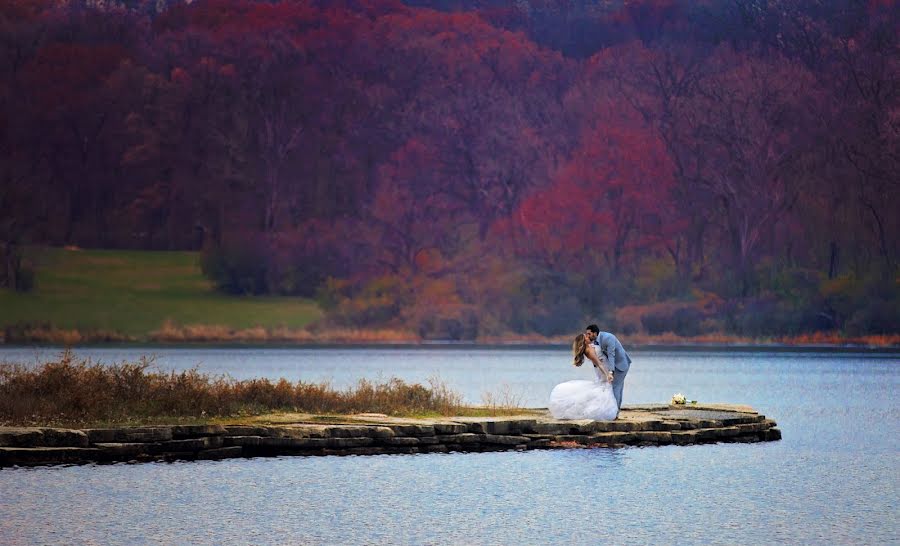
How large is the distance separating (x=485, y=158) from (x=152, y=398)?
249 ft

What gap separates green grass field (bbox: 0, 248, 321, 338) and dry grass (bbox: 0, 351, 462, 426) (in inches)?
2553

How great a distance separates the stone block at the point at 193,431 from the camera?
2938 centimetres

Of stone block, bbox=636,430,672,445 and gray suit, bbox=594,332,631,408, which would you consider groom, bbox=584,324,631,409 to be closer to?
gray suit, bbox=594,332,631,408

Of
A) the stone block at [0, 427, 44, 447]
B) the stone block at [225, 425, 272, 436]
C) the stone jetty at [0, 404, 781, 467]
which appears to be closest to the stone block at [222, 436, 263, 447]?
the stone jetty at [0, 404, 781, 467]

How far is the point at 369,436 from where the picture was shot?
101 feet

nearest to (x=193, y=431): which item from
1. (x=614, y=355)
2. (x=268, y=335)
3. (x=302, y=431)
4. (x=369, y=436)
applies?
(x=302, y=431)

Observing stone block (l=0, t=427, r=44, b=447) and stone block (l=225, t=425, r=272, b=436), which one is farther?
stone block (l=225, t=425, r=272, b=436)

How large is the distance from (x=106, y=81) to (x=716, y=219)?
150 feet

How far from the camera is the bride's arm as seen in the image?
33.0m

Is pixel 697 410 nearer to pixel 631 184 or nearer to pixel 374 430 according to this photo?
pixel 374 430

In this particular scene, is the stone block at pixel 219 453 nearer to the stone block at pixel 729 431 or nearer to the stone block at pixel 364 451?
the stone block at pixel 364 451

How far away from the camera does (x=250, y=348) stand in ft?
327

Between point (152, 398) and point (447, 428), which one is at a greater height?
point (152, 398)

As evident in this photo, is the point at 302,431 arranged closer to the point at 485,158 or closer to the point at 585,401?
the point at 585,401
